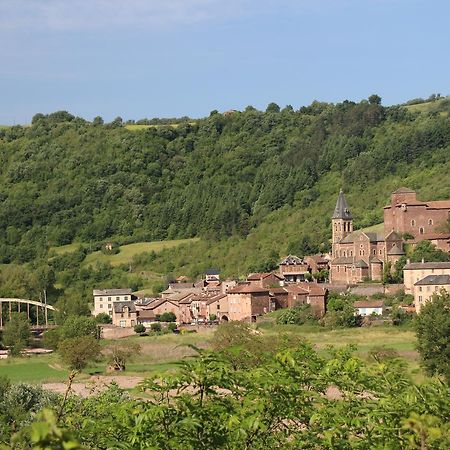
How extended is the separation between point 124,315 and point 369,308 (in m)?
25.2

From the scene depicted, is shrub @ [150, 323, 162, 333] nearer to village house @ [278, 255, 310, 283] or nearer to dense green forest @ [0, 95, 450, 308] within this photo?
village house @ [278, 255, 310, 283]

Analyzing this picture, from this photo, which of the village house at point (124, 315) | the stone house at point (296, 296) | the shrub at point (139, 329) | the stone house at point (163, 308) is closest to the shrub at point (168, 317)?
the stone house at point (163, 308)

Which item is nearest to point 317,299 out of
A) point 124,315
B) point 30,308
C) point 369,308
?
point 369,308

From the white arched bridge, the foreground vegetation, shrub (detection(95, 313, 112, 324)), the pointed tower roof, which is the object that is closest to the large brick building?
the pointed tower roof

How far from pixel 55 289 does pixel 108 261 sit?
535 inches

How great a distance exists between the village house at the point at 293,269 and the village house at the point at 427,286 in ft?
64.6

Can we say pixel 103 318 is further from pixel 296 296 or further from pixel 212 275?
pixel 296 296

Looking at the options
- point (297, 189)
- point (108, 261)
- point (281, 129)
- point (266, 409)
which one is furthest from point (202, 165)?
point (266, 409)

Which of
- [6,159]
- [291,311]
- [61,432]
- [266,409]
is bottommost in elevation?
[291,311]

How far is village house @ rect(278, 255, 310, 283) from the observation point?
8988cm

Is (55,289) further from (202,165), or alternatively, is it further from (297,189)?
(202,165)

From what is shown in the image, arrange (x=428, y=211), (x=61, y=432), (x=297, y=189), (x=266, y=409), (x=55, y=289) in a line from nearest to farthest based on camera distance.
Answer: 1. (x=61, y=432)
2. (x=266, y=409)
3. (x=428, y=211)
4. (x=55, y=289)
5. (x=297, y=189)

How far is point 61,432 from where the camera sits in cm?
662

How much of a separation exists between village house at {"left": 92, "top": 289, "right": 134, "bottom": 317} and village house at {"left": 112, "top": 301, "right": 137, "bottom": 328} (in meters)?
6.51
